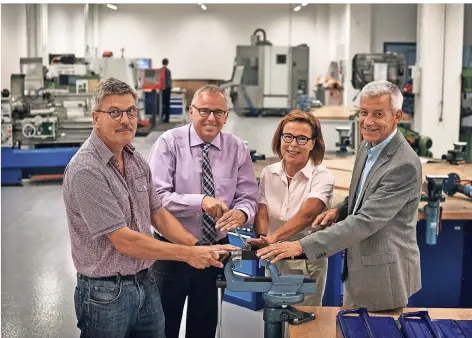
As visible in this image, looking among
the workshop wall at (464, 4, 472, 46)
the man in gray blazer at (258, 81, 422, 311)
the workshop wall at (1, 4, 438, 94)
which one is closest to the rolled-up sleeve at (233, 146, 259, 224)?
the man in gray blazer at (258, 81, 422, 311)

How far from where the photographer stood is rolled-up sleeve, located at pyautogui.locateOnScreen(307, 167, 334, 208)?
2.98 m

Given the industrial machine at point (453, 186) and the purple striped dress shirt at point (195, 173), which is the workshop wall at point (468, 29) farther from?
the purple striped dress shirt at point (195, 173)

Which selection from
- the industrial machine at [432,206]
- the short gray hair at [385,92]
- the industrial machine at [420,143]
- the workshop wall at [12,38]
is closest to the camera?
the short gray hair at [385,92]

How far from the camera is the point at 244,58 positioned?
16.7 m

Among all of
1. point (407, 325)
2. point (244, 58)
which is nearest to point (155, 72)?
point (244, 58)

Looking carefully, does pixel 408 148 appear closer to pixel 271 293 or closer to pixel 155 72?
pixel 271 293

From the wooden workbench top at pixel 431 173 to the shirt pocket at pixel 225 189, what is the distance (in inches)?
40.5

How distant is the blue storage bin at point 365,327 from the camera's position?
6.90 feet

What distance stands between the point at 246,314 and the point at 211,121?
2.09 m

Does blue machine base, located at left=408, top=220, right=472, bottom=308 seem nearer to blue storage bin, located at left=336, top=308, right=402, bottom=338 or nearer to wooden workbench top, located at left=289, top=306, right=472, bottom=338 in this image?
wooden workbench top, located at left=289, top=306, right=472, bottom=338

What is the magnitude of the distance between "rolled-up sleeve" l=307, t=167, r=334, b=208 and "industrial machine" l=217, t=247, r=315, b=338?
667mm

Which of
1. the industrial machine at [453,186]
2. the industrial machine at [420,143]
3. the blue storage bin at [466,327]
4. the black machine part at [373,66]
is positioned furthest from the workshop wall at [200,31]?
the blue storage bin at [466,327]

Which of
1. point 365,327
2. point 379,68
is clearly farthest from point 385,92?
point 379,68

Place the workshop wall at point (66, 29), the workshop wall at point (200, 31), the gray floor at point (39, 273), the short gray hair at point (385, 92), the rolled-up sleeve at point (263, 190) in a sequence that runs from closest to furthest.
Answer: the short gray hair at point (385, 92)
the rolled-up sleeve at point (263, 190)
the gray floor at point (39, 273)
the workshop wall at point (66, 29)
the workshop wall at point (200, 31)
